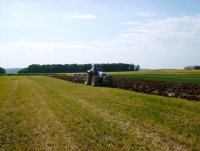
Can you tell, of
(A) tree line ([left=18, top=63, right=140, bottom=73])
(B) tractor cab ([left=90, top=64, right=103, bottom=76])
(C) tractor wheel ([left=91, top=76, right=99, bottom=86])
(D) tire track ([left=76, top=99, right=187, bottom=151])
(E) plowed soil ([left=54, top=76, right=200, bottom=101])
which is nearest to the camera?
(D) tire track ([left=76, top=99, right=187, bottom=151])

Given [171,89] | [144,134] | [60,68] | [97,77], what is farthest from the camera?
[60,68]

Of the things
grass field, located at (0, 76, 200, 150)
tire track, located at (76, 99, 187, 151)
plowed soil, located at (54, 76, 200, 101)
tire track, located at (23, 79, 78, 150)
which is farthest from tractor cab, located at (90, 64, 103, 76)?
tire track, located at (76, 99, 187, 151)

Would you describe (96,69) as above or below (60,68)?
below

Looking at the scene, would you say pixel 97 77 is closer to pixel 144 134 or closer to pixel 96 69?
pixel 96 69

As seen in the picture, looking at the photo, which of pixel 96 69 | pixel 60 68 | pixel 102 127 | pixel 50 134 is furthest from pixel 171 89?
pixel 60 68

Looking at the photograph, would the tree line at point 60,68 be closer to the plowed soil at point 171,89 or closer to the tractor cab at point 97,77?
the tractor cab at point 97,77

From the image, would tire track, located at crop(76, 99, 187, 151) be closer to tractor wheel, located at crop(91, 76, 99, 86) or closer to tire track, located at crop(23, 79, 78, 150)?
tire track, located at crop(23, 79, 78, 150)

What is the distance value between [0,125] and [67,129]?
8.60 feet

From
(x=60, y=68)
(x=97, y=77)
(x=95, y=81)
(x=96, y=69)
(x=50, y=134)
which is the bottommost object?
(x=50, y=134)

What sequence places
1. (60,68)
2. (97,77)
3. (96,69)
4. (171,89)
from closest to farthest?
(171,89) < (97,77) < (96,69) < (60,68)

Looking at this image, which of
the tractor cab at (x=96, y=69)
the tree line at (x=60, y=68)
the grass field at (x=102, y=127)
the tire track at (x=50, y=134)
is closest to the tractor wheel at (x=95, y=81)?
the tractor cab at (x=96, y=69)

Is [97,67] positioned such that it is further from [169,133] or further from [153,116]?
[169,133]

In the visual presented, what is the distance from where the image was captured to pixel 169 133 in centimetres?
672

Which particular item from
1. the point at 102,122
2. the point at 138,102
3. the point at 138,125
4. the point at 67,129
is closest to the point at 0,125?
the point at 67,129
